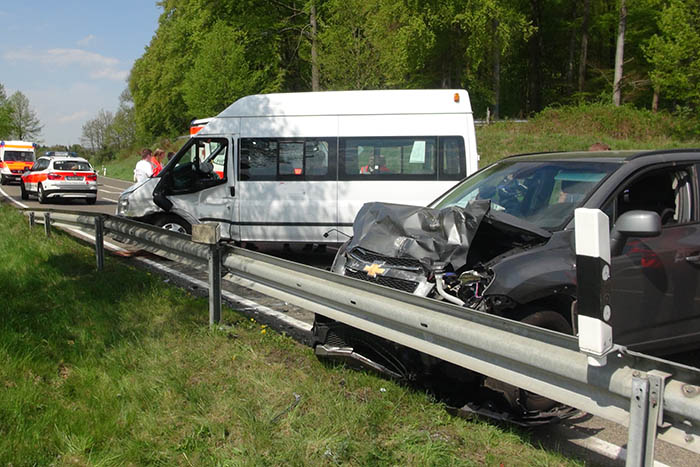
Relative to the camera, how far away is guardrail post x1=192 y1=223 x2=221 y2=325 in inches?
201

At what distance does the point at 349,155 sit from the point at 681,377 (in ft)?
27.6

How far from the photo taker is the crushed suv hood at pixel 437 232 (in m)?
4.04

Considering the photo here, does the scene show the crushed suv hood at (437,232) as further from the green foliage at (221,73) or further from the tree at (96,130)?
the tree at (96,130)

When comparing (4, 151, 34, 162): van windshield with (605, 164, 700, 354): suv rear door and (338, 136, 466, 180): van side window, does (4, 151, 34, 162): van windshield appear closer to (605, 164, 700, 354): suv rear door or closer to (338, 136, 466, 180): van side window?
(338, 136, 466, 180): van side window

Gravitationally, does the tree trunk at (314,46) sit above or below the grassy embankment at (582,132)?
above

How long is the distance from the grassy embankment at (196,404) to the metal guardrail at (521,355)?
1.59 feet

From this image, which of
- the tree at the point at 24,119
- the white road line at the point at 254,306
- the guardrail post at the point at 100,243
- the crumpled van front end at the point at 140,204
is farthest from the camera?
the tree at the point at 24,119

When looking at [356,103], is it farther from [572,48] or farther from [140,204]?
[572,48]

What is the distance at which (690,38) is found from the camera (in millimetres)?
24172

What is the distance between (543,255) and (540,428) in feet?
3.52

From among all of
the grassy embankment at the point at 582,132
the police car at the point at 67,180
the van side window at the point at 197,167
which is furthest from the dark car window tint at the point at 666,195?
the police car at the point at 67,180

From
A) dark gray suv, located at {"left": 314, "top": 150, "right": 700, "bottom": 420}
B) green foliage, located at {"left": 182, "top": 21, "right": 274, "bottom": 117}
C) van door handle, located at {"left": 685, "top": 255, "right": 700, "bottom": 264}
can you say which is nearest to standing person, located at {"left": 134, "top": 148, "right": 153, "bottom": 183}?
dark gray suv, located at {"left": 314, "top": 150, "right": 700, "bottom": 420}

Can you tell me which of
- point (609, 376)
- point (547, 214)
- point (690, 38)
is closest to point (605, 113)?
point (690, 38)

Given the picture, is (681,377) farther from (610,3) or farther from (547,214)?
(610,3)
